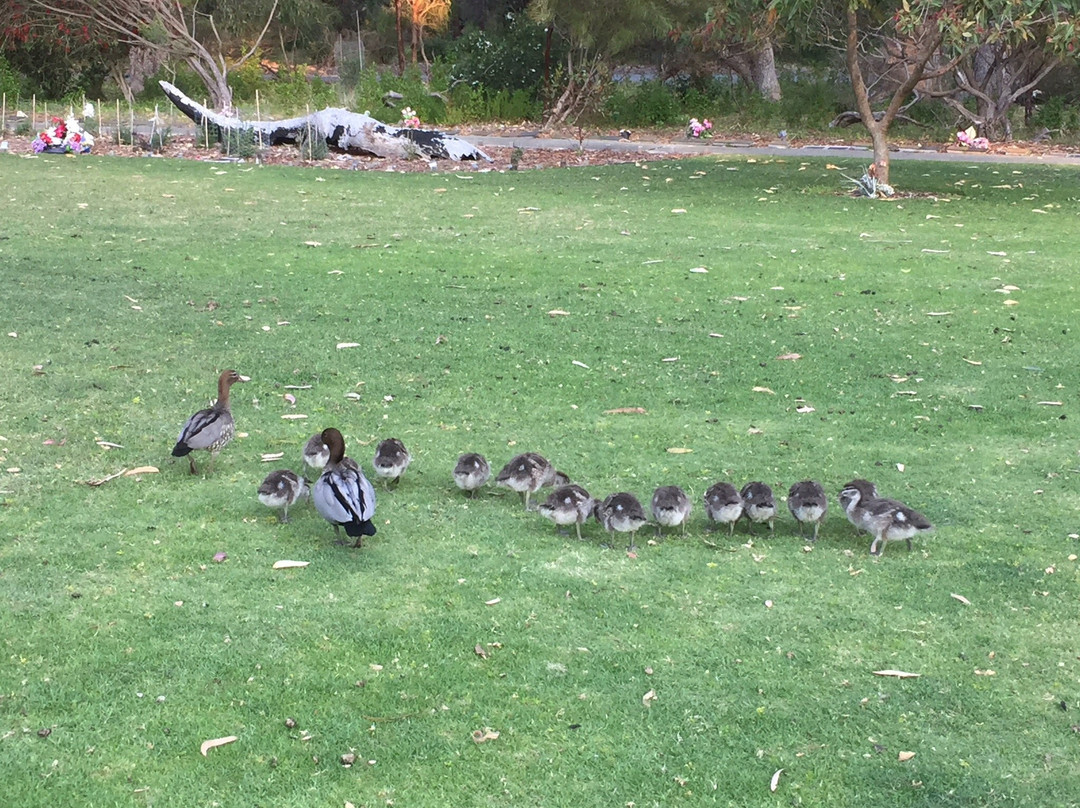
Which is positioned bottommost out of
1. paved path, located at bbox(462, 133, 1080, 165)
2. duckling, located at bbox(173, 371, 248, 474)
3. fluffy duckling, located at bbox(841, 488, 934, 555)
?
fluffy duckling, located at bbox(841, 488, 934, 555)

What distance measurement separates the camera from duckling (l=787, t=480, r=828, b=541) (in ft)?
20.5

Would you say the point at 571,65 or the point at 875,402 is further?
the point at 571,65

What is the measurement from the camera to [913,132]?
3120 cm

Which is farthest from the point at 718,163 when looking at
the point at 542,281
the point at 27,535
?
the point at 27,535

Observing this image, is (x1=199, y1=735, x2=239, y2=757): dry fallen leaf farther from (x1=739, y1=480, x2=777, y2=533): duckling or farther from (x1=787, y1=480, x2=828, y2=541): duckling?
(x1=787, y1=480, x2=828, y2=541): duckling

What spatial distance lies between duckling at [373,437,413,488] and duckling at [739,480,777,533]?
6.41 ft

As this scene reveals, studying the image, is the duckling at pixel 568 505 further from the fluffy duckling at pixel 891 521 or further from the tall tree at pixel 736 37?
the tall tree at pixel 736 37

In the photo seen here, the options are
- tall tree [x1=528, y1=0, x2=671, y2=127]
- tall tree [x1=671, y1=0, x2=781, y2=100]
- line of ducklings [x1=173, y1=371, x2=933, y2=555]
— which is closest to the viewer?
line of ducklings [x1=173, y1=371, x2=933, y2=555]

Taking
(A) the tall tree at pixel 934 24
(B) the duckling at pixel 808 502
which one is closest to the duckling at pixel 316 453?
(B) the duckling at pixel 808 502

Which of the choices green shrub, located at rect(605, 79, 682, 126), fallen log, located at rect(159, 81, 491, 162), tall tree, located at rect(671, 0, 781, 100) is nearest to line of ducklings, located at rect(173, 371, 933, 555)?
tall tree, located at rect(671, 0, 781, 100)

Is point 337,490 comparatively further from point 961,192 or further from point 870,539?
point 961,192

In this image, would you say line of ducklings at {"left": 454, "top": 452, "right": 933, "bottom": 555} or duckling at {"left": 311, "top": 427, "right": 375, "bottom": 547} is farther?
line of ducklings at {"left": 454, "top": 452, "right": 933, "bottom": 555}

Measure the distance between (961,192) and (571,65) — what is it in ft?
45.0

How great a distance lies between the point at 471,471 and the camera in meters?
6.71
